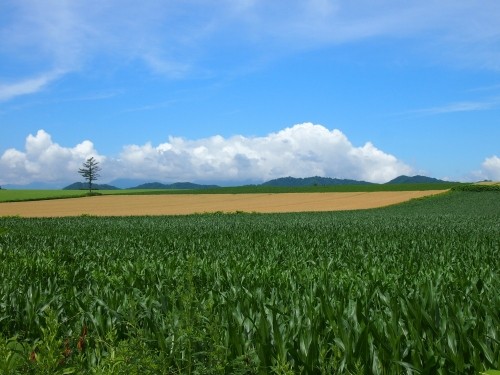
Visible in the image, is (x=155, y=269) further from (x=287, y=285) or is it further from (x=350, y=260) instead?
(x=350, y=260)

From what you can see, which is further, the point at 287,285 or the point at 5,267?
the point at 5,267

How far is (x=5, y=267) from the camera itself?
10156mm

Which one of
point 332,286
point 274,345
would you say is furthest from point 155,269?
point 274,345

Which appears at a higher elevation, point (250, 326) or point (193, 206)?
point (250, 326)

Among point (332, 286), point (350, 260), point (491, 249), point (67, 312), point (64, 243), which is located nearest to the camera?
point (67, 312)

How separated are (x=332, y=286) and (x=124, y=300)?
275 centimetres

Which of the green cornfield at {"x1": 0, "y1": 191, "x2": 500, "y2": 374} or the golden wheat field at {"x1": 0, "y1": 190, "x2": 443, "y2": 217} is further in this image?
the golden wheat field at {"x1": 0, "y1": 190, "x2": 443, "y2": 217}

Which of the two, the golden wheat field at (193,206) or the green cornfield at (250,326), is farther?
the golden wheat field at (193,206)

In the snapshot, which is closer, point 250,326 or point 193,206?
point 250,326

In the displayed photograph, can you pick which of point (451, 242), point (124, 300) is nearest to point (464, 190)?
point (451, 242)

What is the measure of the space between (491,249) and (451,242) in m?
2.08

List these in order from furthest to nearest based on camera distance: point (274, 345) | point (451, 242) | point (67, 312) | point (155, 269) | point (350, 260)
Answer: point (451, 242)
point (350, 260)
point (155, 269)
point (67, 312)
point (274, 345)

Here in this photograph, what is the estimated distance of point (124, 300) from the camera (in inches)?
255

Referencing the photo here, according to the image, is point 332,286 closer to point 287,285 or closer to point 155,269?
point 287,285
